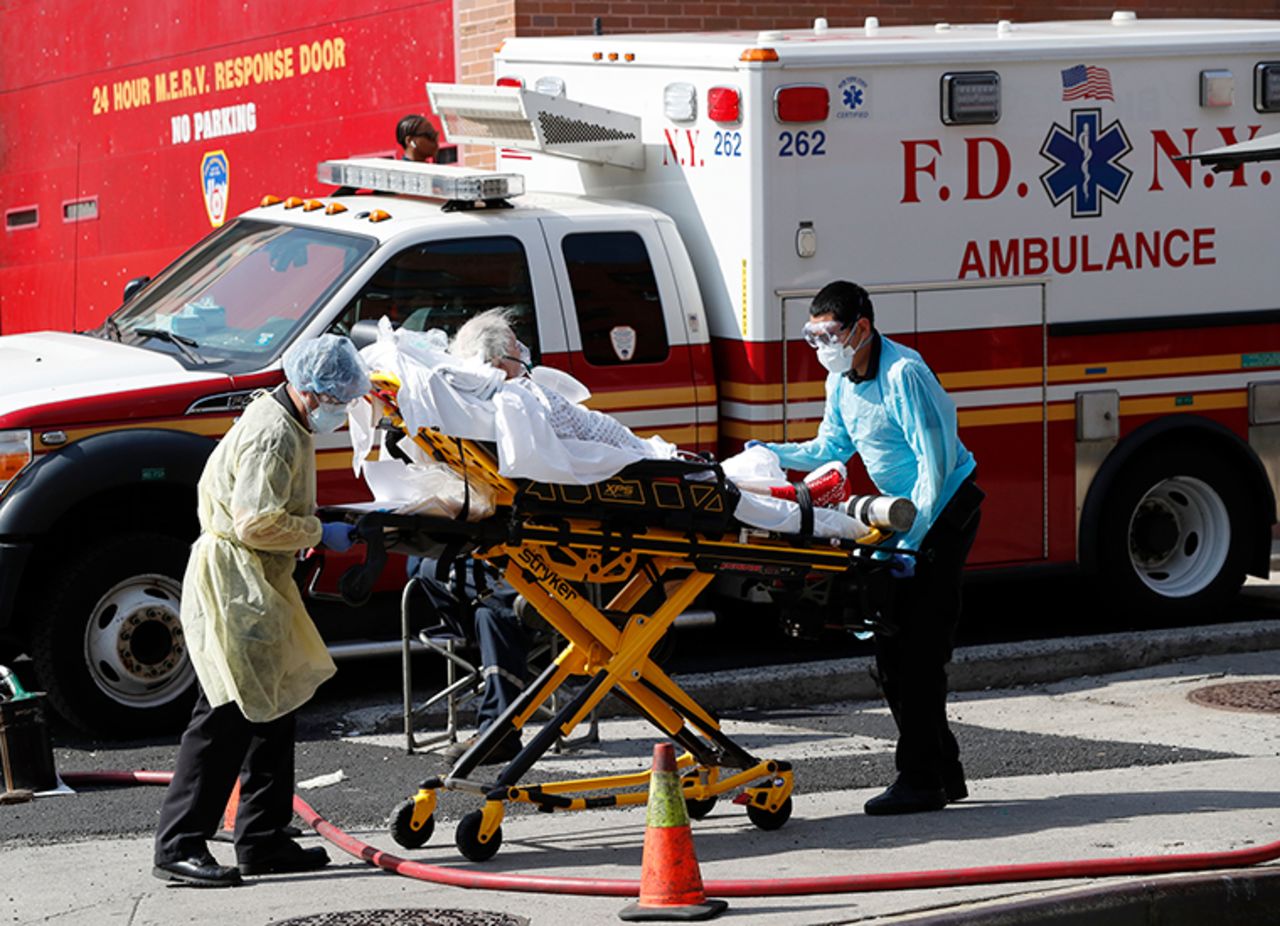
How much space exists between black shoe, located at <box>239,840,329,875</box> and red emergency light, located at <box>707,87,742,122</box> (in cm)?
433

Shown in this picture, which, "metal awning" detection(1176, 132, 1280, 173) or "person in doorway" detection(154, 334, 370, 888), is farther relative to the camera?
"metal awning" detection(1176, 132, 1280, 173)

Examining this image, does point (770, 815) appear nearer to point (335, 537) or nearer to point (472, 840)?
point (472, 840)

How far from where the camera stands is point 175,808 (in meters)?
6.50

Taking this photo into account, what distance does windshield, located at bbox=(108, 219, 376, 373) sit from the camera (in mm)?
9234

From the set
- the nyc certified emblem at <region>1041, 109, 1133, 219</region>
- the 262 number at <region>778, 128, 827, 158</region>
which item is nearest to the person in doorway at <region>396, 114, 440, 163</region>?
the 262 number at <region>778, 128, 827, 158</region>

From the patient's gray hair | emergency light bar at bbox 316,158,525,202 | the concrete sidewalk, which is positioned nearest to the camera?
the concrete sidewalk

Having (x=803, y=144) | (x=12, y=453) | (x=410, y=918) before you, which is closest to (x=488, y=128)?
(x=803, y=144)

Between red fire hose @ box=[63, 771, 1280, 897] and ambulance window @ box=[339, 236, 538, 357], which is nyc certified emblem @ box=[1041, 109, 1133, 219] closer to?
ambulance window @ box=[339, 236, 538, 357]

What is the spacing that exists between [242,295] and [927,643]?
3.73 meters

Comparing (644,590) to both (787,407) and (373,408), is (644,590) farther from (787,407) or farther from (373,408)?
(787,407)

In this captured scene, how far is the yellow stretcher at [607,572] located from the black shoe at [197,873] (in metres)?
0.59

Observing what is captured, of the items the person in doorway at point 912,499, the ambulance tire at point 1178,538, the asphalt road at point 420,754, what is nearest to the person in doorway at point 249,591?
the asphalt road at point 420,754

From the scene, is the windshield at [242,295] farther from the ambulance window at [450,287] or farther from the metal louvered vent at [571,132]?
the metal louvered vent at [571,132]

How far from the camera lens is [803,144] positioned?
9859 mm
